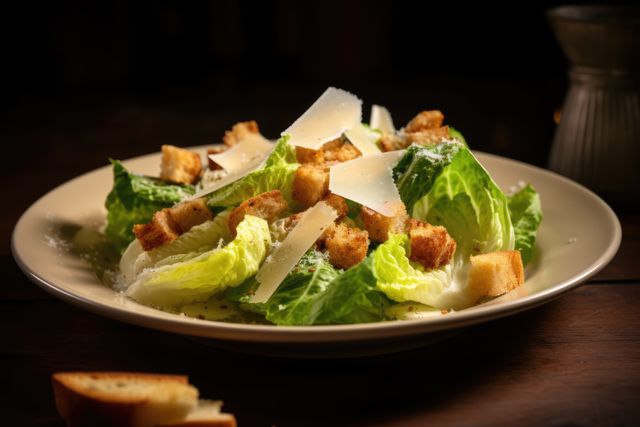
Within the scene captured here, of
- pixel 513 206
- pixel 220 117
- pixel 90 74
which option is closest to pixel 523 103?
pixel 220 117

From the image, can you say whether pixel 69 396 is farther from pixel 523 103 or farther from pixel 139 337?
pixel 523 103

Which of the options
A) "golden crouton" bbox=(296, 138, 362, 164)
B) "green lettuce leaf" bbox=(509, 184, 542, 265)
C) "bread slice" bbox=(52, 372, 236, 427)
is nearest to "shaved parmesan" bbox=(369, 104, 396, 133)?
"golden crouton" bbox=(296, 138, 362, 164)

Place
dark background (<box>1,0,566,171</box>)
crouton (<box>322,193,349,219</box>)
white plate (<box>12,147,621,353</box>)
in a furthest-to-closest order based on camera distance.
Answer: dark background (<box>1,0,566,171</box>) < crouton (<box>322,193,349,219</box>) < white plate (<box>12,147,621,353</box>)

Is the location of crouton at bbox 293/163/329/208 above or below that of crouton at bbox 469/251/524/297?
above

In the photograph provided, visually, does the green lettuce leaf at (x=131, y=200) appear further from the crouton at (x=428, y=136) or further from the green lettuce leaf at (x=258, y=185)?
the crouton at (x=428, y=136)

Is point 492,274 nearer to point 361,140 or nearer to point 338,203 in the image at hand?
point 338,203

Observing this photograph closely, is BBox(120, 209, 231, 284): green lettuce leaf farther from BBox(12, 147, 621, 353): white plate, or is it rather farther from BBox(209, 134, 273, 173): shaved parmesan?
BBox(209, 134, 273, 173): shaved parmesan

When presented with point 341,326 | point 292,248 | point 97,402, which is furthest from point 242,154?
point 97,402
